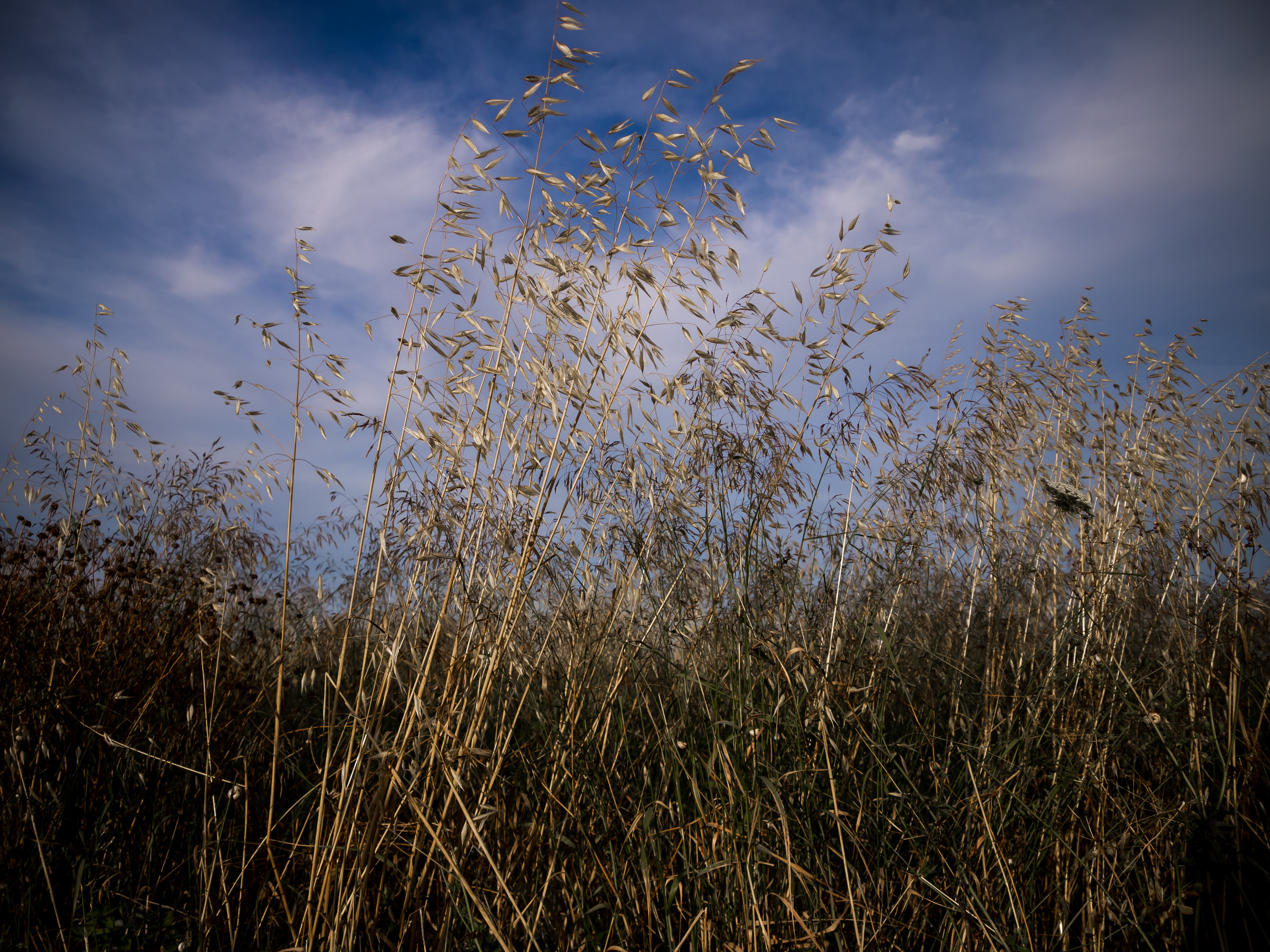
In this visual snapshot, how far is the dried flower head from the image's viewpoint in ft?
8.89

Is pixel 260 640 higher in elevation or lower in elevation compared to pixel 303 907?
higher

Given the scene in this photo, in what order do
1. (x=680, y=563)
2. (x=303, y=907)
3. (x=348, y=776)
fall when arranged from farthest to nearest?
1. (x=680, y=563)
2. (x=303, y=907)
3. (x=348, y=776)

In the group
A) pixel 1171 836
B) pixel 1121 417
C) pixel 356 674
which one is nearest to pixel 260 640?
pixel 356 674

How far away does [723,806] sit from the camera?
1.62 meters

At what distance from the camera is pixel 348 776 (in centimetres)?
154

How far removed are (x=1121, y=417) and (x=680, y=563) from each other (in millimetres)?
2660

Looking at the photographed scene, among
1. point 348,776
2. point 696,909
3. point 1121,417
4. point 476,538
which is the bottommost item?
point 696,909

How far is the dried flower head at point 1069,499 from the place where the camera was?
8.89ft

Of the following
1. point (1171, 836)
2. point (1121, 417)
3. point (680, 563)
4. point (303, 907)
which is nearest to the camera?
point (303, 907)

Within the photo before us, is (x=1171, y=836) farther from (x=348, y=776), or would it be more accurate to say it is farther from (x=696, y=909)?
(x=348, y=776)

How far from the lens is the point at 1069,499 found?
2.78m

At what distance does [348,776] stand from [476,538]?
63 cm

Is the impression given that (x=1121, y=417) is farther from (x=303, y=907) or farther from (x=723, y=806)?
(x=303, y=907)

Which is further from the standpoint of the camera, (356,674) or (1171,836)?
(356,674)
